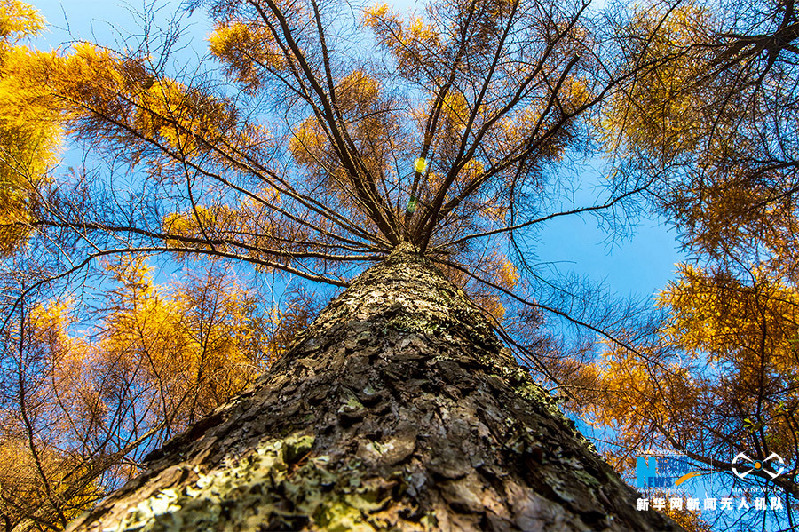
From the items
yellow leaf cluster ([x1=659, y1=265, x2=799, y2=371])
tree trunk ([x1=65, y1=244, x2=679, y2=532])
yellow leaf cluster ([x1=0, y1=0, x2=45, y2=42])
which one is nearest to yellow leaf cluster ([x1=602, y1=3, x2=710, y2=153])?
yellow leaf cluster ([x1=659, y1=265, x2=799, y2=371])

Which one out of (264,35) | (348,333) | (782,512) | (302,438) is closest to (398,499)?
(302,438)

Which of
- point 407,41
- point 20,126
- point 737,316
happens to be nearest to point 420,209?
point 407,41

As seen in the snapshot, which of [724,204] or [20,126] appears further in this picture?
[20,126]

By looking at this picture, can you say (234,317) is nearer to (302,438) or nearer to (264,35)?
(264,35)

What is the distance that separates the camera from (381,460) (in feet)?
2.14

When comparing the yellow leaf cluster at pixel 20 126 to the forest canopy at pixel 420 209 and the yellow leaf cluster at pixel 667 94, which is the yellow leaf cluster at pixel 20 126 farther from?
the yellow leaf cluster at pixel 667 94

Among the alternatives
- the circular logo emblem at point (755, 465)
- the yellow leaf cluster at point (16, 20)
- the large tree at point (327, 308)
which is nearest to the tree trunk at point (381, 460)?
the large tree at point (327, 308)

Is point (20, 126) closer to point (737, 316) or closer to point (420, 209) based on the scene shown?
point (420, 209)

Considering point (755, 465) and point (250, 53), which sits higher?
point (250, 53)

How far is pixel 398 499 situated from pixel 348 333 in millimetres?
809

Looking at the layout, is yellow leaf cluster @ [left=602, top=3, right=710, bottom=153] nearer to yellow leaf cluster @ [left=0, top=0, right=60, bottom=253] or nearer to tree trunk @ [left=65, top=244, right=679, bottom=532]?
tree trunk @ [left=65, top=244, right=679, bottom=532]

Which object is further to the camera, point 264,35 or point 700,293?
point 700,293

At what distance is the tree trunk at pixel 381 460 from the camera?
0.54 meters

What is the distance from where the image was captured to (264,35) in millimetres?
3846
